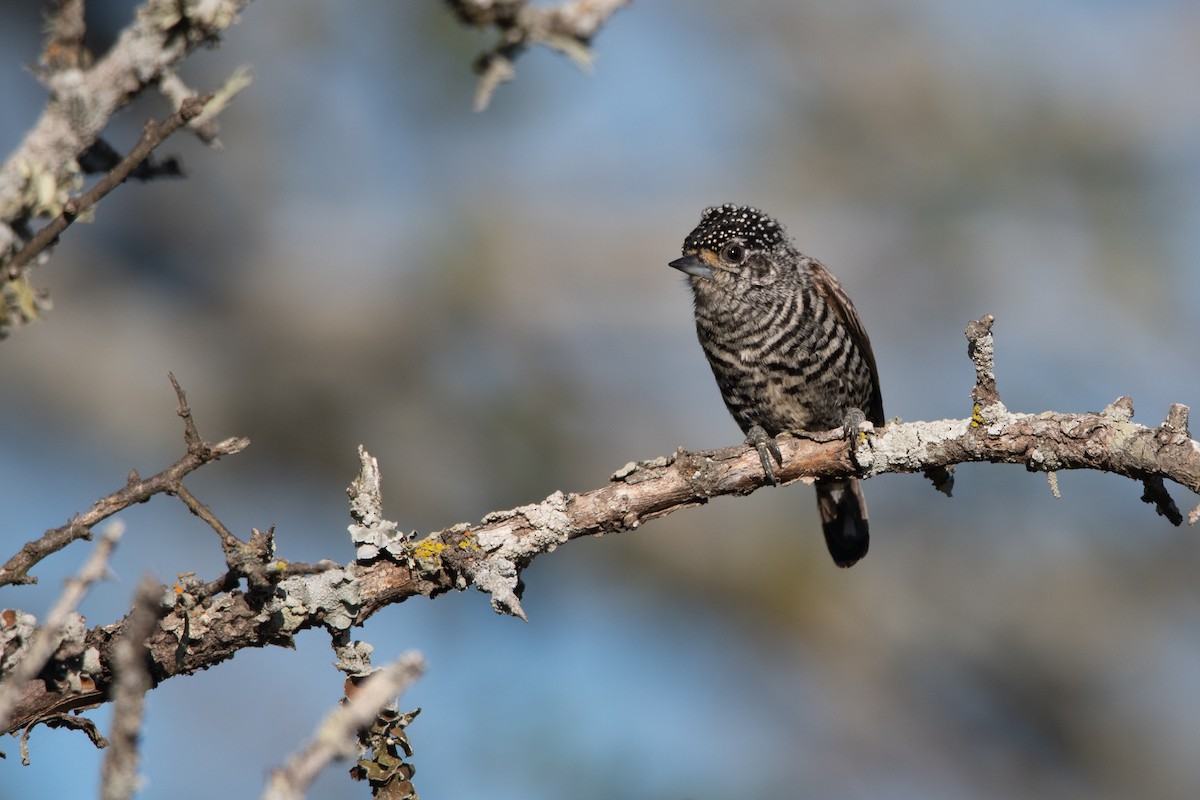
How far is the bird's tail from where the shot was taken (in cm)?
634

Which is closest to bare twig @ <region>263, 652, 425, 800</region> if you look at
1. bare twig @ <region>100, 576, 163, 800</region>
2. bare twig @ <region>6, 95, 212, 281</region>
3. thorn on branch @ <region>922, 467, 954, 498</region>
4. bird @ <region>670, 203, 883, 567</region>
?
bare twig @ <region>100, 576, 163, 800</region>

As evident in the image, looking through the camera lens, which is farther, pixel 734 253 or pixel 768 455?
pixel 734 253

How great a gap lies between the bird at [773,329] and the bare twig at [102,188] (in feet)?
12.0

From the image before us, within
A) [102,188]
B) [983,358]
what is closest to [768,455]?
[983,358]

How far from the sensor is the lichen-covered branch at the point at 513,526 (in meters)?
2.94

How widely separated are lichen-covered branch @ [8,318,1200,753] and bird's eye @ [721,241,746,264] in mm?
2149

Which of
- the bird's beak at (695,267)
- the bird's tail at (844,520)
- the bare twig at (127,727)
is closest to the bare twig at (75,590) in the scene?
the bare twig at (127,727)

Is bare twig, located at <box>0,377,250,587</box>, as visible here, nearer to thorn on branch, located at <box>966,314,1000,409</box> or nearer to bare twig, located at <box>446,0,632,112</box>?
bare twig, located at <box>446,0,632,112</box>

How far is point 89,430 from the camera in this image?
9078 millimetres

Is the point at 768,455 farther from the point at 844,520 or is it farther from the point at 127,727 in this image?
the point at 844,520

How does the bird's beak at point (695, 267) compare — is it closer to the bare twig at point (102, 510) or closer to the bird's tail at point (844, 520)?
the bird's tail at point (844, 520)

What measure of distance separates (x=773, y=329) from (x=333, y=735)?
4.28 meters

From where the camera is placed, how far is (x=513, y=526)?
135 inches

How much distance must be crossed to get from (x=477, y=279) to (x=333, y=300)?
3.79ft
